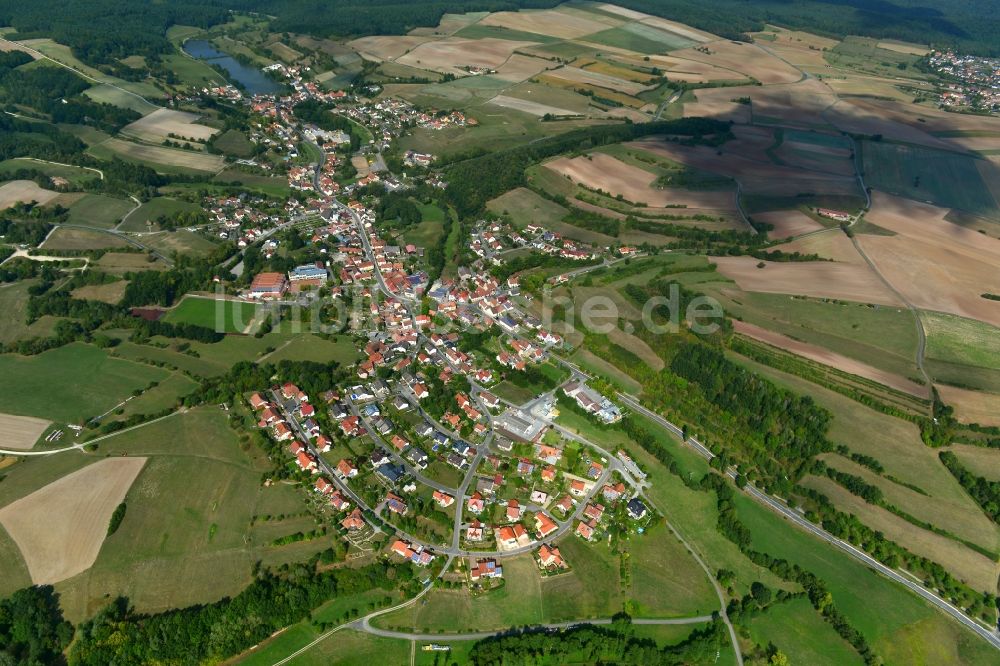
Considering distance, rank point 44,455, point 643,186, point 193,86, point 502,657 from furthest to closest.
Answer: point 193,86
point 643,186
point 44,455
point 502,657

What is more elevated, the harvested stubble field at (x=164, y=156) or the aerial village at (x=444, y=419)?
the aerial village at (x=444, y=419)

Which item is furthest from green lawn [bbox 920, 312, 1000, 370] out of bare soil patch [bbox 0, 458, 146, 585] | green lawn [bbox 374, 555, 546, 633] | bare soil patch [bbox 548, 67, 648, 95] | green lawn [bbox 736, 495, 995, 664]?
bare soil patch [bbox 548, 67, 648, 95]

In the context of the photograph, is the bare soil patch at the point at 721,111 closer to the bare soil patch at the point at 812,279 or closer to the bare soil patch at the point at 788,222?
the bare soil patch at the point at 788,222

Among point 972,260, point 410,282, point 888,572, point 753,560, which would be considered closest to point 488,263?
point 410,282

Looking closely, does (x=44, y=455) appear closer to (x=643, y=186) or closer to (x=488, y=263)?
(x=488, y=263)

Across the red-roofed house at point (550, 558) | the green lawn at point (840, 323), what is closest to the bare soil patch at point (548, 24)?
the green lawn at point (840, 323)

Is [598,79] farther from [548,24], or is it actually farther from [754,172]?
[754,172]
